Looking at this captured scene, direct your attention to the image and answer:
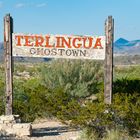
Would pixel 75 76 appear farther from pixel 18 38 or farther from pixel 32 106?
pixel 18 38

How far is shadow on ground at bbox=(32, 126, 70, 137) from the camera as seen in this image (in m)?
12.2

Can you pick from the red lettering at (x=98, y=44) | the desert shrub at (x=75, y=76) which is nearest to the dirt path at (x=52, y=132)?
the red lettering at (x=98, y=44)

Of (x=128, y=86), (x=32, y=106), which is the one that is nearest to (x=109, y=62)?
(x=32, y=106)

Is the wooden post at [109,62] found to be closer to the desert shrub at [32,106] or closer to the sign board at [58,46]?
the sign board at [58,46]

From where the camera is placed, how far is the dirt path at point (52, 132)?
1155cm

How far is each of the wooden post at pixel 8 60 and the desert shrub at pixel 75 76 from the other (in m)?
6.47

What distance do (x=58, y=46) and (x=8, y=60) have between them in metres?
1.41

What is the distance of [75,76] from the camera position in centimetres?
1970

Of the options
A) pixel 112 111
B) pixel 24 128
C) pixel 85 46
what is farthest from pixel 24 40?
pixel 112 111

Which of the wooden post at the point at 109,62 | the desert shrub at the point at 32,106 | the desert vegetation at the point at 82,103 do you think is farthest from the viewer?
the desert shrub at the point at 32,106

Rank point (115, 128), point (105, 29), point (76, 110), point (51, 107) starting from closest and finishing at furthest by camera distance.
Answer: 1. point (115, 128)
2. point (76, 110)
3. point (105, 29)
4. point (51, 107)

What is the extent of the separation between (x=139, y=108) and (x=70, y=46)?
2.69m

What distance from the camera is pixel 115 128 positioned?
1060cm

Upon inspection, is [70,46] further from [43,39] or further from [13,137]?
[13,137]
